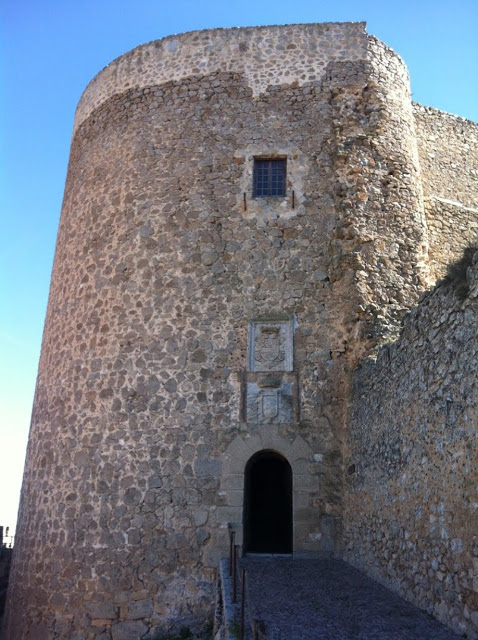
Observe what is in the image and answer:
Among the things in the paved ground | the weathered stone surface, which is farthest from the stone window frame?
the weathered stone surface

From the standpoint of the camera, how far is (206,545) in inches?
356

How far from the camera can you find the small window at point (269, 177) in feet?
35.5

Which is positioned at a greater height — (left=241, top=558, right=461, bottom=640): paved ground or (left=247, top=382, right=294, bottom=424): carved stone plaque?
(left=247, top=382, right=294, bottom=424): carved stone plaque

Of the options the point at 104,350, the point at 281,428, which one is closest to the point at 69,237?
the point at 104,350

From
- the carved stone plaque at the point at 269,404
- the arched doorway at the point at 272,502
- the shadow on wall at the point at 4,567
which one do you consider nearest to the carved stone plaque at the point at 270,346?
the carved stone plaque at the point at 269,404

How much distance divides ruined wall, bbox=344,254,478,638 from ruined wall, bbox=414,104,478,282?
4655 mm

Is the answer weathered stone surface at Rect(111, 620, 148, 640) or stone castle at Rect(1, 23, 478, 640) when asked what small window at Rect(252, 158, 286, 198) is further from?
weathered stone surface at Rect(111, 620, 148, 640)

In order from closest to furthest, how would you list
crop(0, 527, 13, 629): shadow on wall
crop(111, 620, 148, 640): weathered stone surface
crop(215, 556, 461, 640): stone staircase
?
1. crop(215, 556, 461, 640): stone staircase
2. crop(111, 620, 148, 640): weathered stone surface
3. crop(0, 527, 13, 629): shadow on wall

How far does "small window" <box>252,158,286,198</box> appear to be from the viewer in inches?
426

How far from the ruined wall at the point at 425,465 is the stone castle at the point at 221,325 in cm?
7

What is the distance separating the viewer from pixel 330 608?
231 inches

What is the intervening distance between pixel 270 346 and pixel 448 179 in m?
6.13

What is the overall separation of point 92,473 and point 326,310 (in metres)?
4.25

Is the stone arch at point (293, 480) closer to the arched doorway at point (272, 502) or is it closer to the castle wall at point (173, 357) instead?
the castle wall at point (173, 357)
